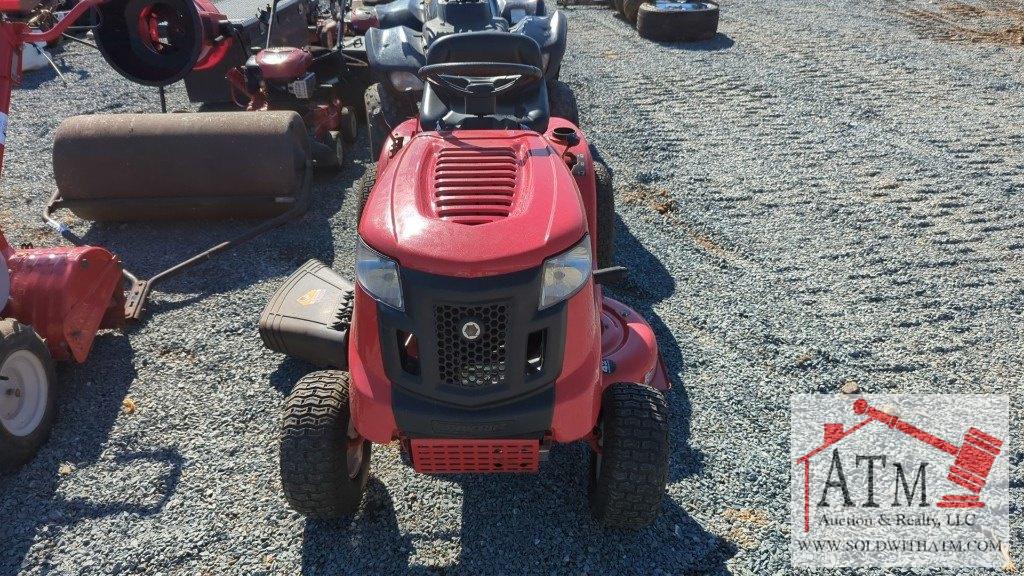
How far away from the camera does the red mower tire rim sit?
3.03m

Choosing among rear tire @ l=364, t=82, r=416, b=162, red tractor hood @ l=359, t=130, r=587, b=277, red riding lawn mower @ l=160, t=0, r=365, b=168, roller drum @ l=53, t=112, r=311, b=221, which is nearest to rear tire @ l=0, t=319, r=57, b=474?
red tractor hood @ l=359, t=130, r=587, b=277

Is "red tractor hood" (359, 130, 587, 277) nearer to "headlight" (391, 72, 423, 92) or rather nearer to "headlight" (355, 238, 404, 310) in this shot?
"headlight" (355, 238, 404, 310)

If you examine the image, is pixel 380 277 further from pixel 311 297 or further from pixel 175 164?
pixel 175 164

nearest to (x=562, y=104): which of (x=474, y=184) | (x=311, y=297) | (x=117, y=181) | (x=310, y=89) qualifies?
(x=310, y=89)

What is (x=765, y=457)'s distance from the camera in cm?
302

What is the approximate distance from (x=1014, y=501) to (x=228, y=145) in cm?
460

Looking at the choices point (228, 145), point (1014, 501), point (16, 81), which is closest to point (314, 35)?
point (228, 145)

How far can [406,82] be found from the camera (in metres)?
5.34

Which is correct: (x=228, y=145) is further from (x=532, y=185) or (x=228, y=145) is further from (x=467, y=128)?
(x=532, y=185)

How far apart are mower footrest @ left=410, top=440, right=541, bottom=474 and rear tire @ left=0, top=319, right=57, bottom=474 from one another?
5.79 feet

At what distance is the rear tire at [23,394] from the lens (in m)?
2.98

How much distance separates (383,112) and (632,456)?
3657 mm

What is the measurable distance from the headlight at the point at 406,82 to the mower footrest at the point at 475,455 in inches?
138

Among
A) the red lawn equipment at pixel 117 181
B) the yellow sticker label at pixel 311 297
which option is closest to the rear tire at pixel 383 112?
the red lawn equipment at pixel 117 181
